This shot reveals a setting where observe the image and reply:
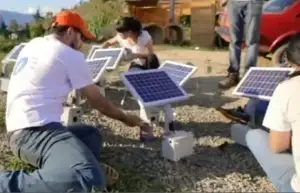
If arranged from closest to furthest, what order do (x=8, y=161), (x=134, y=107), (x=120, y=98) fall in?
(x=8, y=161) < (x=134, y=107) < (x=120, y=98)

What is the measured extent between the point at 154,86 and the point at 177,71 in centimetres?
139

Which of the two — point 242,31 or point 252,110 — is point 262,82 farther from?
point 242,31

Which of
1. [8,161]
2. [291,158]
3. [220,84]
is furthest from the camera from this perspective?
[220,84]

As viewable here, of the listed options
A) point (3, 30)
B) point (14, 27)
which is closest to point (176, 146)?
point (3, 30)

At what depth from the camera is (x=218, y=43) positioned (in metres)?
15.3

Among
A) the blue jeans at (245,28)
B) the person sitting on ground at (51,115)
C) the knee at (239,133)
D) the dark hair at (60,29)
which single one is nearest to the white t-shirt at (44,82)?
the person sitting on ground at (51,115)

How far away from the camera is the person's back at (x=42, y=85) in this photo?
12.3 feet

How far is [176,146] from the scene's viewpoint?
175 inches

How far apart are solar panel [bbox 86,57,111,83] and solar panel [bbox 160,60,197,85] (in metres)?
0.70

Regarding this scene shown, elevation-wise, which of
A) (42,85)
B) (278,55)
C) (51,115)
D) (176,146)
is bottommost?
(278,55)

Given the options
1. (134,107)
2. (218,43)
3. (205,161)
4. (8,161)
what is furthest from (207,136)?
(218,43)

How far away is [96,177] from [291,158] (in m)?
1.32

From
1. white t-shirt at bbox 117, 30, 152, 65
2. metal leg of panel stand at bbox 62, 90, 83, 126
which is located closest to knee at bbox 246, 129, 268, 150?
metal leg of panel stand at bbox 62, 90, 83, 126

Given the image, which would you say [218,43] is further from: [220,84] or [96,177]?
[96,177]
